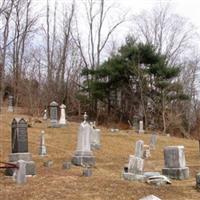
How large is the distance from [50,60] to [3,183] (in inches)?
1324

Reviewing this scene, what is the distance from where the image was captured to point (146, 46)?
121ft

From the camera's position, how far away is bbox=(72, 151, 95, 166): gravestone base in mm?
15137

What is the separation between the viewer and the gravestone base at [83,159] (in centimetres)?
1514

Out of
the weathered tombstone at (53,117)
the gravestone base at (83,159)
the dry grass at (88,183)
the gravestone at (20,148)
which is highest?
the weathered tombstone at (53,117)

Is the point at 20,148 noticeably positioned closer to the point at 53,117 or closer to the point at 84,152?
the point at 84,152

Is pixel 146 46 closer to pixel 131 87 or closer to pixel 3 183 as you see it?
pixel 131 87

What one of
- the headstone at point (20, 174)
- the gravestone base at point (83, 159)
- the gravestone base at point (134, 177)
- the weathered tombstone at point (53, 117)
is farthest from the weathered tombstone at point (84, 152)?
the weathered tombstone at point (53, 117)

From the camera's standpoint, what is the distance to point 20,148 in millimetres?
12883

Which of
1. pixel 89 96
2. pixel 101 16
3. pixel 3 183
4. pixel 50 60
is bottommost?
pixel 3 183

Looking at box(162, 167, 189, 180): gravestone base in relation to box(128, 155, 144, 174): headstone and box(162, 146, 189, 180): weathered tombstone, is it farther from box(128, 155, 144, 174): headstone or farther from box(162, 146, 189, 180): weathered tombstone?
box(128, 155, 144, 174): headstone

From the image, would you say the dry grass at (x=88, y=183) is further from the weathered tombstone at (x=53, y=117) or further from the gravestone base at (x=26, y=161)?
the weathered tombstone at (x=53, y=117)

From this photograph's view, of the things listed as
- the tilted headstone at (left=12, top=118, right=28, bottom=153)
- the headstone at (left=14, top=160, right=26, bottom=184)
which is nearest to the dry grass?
the headstone at (left=14, top=160, right=26, bottom=184)

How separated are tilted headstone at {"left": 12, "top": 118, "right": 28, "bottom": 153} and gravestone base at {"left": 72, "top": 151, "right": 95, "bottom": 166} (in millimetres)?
2550

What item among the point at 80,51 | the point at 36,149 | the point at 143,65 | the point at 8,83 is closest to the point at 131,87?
the point at 143,65
